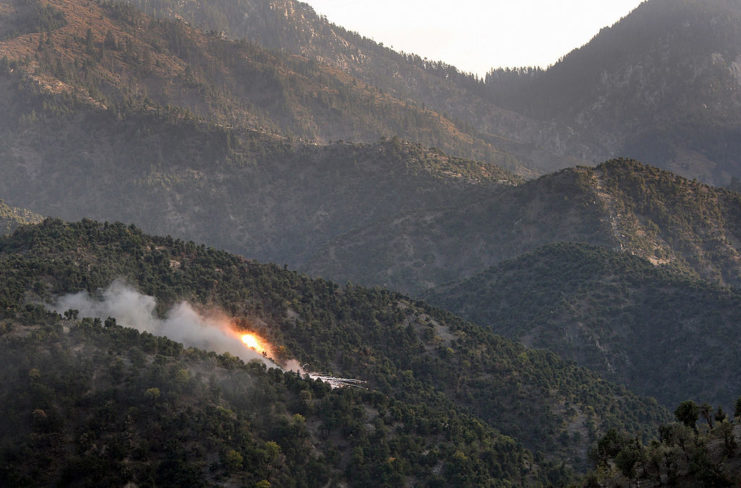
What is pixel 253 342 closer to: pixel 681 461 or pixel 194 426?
pixel 194 426

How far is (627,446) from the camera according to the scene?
76.0m

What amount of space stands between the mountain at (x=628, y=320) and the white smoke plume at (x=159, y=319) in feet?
220

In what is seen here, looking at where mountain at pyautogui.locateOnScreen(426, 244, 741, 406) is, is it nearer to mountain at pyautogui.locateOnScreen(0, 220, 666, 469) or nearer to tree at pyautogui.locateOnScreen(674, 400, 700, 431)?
mountain at pyautogui.locateOnScreen(0, 220, 666, 469)

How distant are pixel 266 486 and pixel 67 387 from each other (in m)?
23.6

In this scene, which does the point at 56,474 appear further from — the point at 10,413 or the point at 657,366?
the point at 657,366

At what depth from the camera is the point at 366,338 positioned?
147 meters

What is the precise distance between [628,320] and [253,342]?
80.0 m

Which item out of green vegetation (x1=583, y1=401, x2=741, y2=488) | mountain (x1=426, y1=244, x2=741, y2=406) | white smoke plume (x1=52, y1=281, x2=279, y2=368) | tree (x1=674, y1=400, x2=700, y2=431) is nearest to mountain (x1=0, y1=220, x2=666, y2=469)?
white smoke plume (x1=52, y1=281, x2=279, y2=368)

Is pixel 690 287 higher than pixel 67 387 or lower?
higher

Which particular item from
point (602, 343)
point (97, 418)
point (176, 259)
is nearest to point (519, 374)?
point (602, 343)

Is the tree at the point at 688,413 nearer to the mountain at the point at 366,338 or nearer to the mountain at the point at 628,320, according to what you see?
the mountain at the point at 366,338

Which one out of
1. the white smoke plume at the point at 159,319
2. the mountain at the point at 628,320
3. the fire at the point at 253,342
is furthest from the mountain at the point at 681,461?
the mountain at the point at 628,320

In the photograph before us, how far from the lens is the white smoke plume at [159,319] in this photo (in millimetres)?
120188

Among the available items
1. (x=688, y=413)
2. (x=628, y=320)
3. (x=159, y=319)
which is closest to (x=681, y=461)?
(x=688, y=413)
